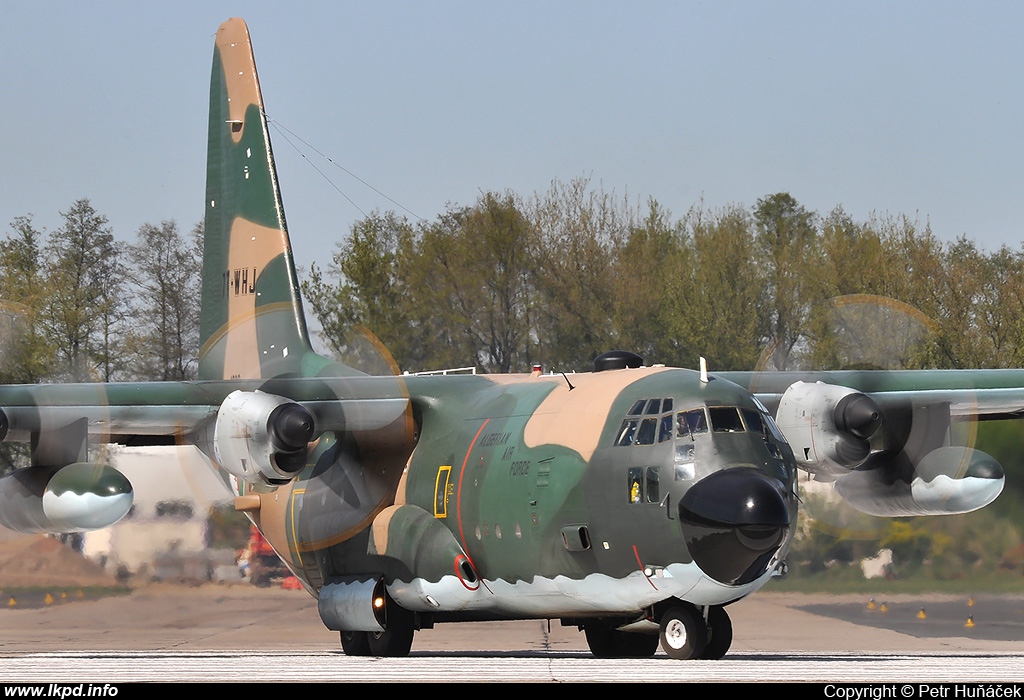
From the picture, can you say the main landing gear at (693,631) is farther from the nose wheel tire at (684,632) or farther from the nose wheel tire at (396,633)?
the nose wheel tire at (396,633)

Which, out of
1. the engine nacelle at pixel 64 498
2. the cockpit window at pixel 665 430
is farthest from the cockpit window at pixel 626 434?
the engine nacelle at pixel 64 498

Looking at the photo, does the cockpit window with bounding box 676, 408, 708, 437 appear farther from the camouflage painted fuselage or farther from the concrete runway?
the concrete runway

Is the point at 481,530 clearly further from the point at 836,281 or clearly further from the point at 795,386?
the point at 836,281

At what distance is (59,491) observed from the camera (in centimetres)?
1570

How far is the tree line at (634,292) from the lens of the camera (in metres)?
28.1

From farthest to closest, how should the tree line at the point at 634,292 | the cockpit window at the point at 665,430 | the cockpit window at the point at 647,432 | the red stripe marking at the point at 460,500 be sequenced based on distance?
the tree line at the point at 634,292 < the red stripe marking at the point at 460,500 < the cockpit window at the point at 647,432 < the cockpit window at the point at 665,430

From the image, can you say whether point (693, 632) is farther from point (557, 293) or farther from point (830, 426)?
point (557, 293)

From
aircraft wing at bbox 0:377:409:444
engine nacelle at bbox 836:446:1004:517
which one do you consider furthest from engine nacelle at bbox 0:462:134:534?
engine nacelle at bbox 836:446:1004:517

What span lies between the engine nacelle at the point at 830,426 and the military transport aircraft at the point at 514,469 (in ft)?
0.08

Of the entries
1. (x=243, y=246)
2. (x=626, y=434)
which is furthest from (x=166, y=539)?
(x=626, y=434)

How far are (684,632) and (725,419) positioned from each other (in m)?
2.02

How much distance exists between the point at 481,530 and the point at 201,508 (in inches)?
356
